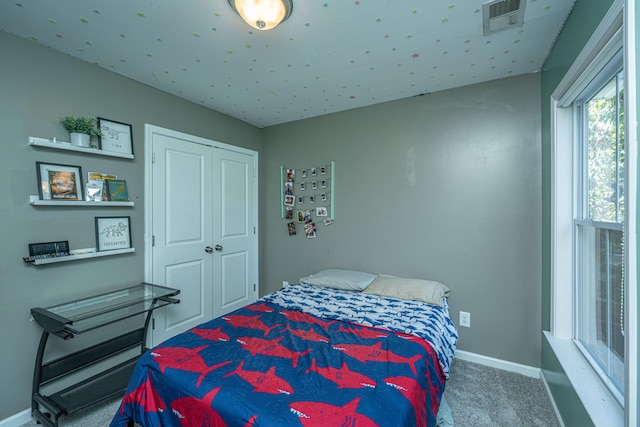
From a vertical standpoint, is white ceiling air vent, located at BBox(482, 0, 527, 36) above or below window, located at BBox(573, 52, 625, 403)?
above

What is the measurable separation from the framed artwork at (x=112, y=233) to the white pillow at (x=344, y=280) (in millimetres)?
1611

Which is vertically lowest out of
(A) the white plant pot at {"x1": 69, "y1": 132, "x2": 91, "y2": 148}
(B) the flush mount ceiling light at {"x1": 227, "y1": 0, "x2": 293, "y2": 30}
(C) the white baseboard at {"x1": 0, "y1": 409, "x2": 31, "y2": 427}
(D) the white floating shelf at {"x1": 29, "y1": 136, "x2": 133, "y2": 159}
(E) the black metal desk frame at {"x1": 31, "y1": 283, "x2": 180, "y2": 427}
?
(C) the white baseboard at {"x1": 0, "y1": 409, "x2": 31, "y2": 427}

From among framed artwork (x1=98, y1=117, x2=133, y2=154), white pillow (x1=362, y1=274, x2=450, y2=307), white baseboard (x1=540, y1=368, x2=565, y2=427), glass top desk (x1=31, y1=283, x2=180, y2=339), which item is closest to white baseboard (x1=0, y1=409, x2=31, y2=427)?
glass top desk (x1=31, y1=283, x2=180, y2=339)

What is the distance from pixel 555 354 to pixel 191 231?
3.05m

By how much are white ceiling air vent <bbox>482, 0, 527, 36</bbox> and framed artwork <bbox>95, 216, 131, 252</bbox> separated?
2.90 m

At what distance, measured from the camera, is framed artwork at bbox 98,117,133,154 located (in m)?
2.14

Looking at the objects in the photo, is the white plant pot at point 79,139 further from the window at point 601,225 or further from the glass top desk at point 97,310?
the window at point 601,225

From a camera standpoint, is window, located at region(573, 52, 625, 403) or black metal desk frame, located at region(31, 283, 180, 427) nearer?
window, located at region(573, 52, 625, 403)

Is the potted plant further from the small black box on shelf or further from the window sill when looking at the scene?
the window sill

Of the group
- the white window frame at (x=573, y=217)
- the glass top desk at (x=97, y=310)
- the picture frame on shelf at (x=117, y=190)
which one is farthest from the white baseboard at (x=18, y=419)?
the white window frame at (x=573, y=217)

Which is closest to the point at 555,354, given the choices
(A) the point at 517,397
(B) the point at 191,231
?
(A) the point at 517,397

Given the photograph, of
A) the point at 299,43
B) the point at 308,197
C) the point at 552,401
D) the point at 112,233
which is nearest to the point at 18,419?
the point at 112,233

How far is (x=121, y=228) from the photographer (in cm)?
226

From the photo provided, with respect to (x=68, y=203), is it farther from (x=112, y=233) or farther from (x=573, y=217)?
(x=573, y=217)
